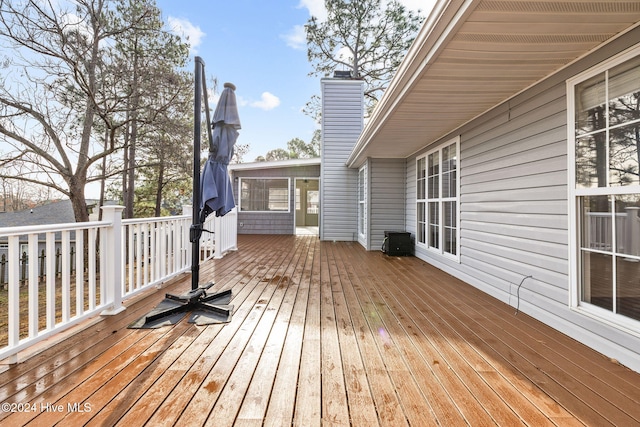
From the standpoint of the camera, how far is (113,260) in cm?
247

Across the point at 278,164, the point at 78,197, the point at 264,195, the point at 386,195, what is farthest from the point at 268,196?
the point at 78,197

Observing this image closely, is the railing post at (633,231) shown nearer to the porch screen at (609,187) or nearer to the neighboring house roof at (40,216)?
the porch screen at (609,187)

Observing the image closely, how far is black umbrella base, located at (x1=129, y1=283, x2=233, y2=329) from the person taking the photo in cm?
231

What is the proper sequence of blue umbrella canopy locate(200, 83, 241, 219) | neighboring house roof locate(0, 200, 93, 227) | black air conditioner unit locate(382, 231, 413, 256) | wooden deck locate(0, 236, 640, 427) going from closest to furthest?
wooden deck locate(0, 236, 640, 427) < blue umbrella canopy locate(200, 83, 241, 219) < black air conditioner unit locate(382, 231, 413, 256) < neighboring house roof locate(0, 200, 93, 227)

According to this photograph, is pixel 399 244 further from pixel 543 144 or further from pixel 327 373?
pixel 327 373

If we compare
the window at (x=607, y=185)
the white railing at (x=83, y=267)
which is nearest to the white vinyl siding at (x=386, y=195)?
the white railing at (x=83, y=267)

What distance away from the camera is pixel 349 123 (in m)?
8.06

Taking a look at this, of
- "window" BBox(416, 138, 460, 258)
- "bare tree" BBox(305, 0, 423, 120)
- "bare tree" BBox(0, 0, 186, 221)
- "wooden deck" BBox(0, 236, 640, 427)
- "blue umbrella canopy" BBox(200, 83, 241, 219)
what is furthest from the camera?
"bare tree" BBox(305, 0, 423, 120)

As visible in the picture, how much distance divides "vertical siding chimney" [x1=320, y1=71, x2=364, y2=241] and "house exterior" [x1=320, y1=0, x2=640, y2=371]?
4066 millimetres

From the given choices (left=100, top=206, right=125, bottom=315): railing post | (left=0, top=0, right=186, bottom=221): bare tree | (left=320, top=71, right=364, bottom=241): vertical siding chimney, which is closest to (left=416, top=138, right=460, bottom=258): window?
(left=320, top=71, right=364, bottom=241): vertical siding chimney

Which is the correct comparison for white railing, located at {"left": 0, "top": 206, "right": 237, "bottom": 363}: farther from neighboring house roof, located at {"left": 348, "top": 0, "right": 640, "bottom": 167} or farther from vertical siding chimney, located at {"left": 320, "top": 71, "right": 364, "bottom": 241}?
vertical siding chimney, located at {"left": 320, "top": 71, "right": 364, "bottom": 241}

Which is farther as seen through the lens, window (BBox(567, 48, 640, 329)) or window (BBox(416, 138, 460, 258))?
window (BBox(416, 138, 460, 258))

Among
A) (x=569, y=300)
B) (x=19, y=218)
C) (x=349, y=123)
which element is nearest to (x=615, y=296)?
(x=569, y=300)

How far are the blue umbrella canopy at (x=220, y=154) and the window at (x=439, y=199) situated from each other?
9.89 ft
